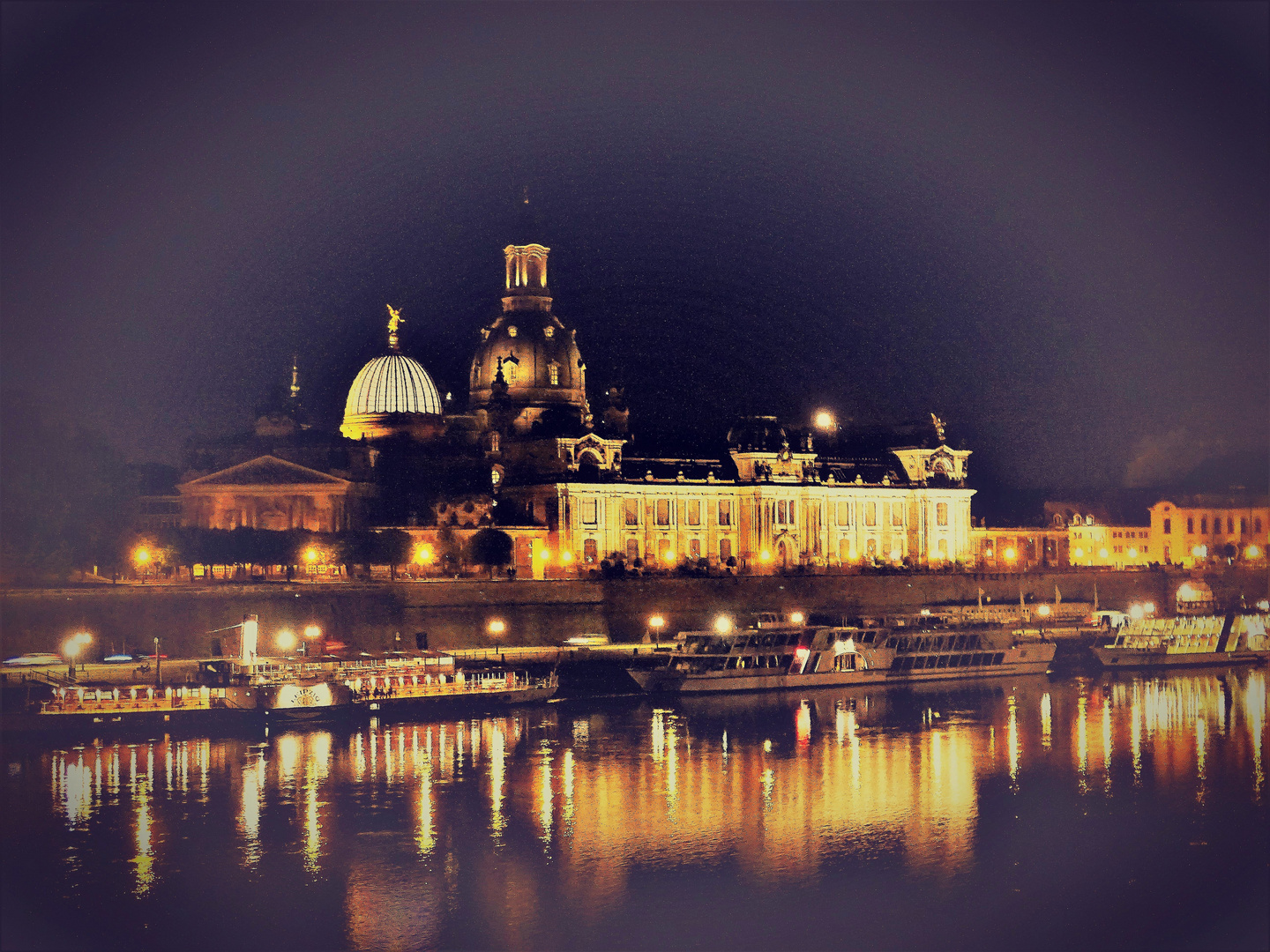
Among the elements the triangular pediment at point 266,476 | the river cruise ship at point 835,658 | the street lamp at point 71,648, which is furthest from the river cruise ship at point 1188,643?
the street lamp at point 71,648

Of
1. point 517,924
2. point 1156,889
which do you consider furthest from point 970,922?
point 517,924

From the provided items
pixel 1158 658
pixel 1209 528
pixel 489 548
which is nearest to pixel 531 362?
pixel 489 548

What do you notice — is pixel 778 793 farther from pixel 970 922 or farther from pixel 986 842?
pixel 970 922

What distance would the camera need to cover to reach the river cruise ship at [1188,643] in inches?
2714

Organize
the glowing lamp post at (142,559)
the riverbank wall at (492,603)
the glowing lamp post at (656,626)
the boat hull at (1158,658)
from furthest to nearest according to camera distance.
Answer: the glowing lamp post at (656,626), the boat hull at (1158,658), the glowing lamp post at (142,559), the riverbank wall at (492,603)

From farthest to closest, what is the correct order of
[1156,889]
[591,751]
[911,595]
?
1. [911,595]
2. [591,751]
3. [1156,889]

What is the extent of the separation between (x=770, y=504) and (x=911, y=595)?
10.7m

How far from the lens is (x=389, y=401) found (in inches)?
3516

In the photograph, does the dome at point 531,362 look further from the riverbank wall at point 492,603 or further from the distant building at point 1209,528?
the distant building at point 1209,528

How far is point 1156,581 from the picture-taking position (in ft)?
284

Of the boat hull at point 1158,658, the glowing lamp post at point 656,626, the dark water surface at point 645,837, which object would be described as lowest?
the dark water surface at point 645,837

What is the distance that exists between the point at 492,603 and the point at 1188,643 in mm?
28588

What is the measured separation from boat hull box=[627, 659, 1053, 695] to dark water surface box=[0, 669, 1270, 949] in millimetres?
5169

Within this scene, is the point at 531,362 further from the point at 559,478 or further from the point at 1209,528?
the point at 1209,528
